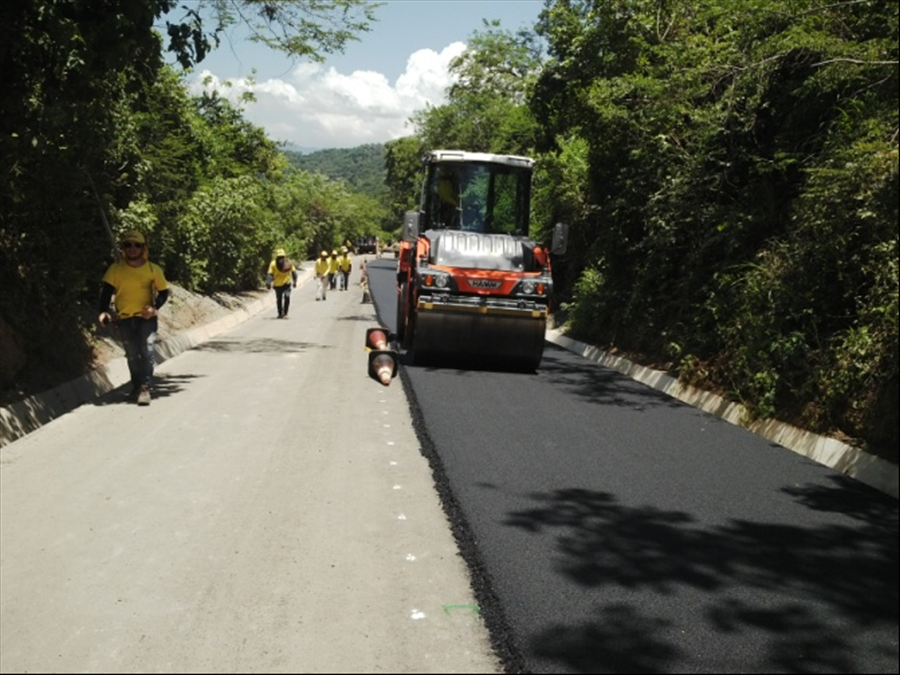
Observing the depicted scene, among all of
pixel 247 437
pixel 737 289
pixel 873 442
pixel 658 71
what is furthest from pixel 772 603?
pixel 658 71

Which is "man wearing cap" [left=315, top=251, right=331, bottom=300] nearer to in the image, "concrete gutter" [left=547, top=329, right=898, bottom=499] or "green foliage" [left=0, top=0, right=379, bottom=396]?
"green foliage" [left=0, top=0, right=379, bottom=396]

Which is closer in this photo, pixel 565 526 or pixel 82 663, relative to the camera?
pixel 82 663

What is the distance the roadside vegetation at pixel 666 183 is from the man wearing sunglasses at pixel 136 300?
3.19ft

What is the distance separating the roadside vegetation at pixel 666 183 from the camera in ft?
13.8

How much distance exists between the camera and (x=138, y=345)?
10586 millimetres

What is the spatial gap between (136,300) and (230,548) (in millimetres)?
5788

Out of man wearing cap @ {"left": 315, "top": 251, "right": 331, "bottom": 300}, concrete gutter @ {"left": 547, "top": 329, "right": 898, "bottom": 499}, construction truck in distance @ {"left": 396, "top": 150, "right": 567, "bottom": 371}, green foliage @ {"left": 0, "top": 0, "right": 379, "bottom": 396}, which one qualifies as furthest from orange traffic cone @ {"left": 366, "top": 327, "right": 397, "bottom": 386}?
man wearing cap @ {"left": 315, "top": 251, "right": 331, "bottom": 300}

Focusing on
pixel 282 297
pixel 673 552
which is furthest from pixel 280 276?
pixel 673 552

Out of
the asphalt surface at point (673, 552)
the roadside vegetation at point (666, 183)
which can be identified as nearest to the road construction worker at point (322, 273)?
the roadside vegetation at point (666, 183)

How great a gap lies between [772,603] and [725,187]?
994 cm

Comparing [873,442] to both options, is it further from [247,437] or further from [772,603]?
[247,437]

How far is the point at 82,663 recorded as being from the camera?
3.89 metres

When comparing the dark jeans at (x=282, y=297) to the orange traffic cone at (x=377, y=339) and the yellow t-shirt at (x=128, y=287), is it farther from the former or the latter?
the orange traffic cone at (x=377, y=339)

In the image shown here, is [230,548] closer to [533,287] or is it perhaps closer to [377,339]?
[377,339]
